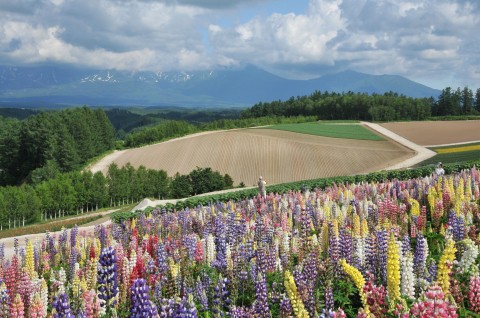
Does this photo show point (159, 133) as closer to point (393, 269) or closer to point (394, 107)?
point (394, 107)

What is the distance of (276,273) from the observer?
10742mm

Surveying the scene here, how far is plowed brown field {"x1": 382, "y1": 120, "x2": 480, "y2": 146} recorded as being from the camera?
279ft

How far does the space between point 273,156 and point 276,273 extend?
6791 centimetres

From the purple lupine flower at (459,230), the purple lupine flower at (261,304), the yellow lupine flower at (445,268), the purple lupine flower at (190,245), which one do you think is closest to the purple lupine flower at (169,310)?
the purple lupine flower at (261,304)

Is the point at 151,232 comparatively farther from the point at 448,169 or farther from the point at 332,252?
the point at 448,169

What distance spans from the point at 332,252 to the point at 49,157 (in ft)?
338

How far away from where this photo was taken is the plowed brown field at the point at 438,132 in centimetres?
8512

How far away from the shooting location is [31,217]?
63438 mm

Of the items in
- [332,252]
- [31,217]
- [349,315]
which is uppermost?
[332,252]

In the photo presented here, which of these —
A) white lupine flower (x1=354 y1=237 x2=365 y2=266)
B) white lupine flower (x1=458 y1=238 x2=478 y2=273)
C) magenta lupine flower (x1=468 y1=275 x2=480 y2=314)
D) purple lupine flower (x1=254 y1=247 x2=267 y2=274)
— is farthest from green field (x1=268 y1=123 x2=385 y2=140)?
magenta lupine flower (x1=468 y1=275 x2=480 y2=314)

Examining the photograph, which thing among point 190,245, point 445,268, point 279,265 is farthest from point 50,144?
point 445,268

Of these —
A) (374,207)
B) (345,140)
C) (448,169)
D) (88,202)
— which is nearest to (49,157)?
(88,202)

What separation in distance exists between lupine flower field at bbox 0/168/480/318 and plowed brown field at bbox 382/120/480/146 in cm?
7156

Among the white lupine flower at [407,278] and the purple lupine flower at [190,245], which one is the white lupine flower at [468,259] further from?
the purple lupine flower at [190,245]
